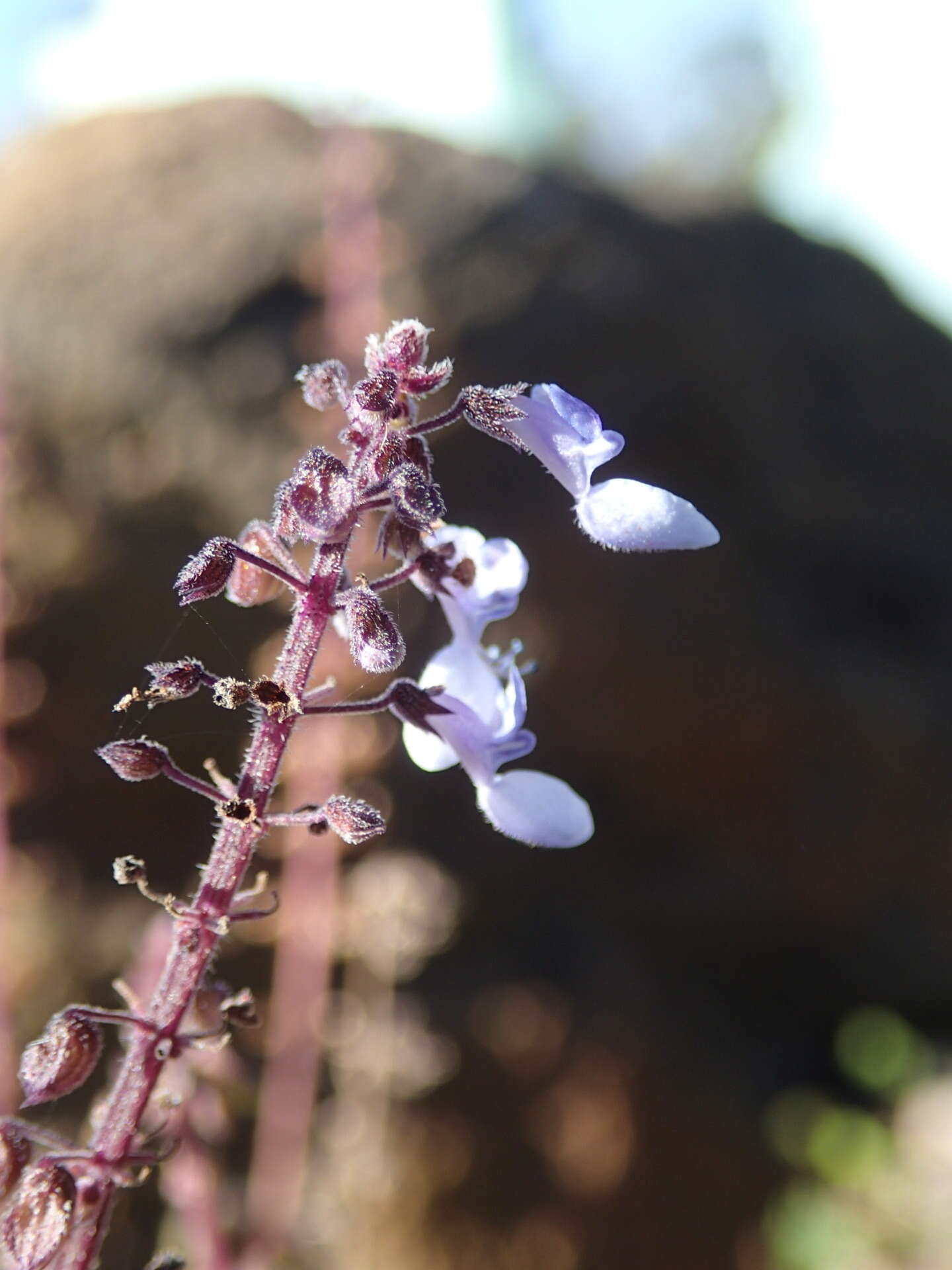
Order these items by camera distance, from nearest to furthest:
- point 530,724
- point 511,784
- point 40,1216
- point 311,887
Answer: point 40,1216, point 511,784, point 311,887, point 530,724

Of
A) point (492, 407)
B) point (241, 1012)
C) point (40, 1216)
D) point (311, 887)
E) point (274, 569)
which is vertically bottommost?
point (40, 1216)

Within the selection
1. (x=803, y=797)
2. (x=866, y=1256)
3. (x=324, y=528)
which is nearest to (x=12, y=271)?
(x=324, y=528)

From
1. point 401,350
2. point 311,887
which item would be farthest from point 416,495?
point 311,887

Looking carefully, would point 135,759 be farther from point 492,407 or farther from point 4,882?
point 4,882

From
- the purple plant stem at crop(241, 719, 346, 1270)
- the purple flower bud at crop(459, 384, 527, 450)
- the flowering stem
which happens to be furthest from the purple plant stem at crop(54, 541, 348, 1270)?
the purple plant stem at crop(241, 719, 346, 1270)

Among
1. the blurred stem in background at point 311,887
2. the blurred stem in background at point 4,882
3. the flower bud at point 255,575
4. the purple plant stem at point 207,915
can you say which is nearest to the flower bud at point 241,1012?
the purple plant stem at point 207,915

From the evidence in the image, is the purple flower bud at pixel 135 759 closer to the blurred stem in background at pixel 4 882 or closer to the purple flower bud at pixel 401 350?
the purple flower bud at pixel 401 350
